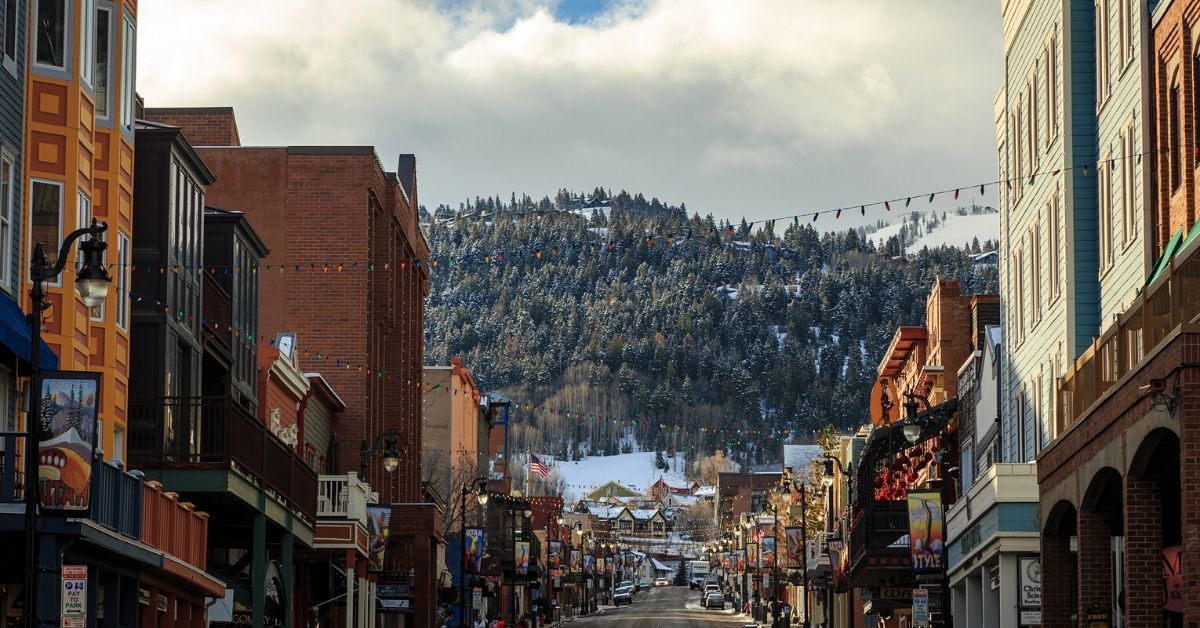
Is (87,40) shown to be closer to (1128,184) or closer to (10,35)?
(10,35)

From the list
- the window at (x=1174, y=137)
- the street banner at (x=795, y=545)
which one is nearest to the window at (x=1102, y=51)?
the window at (x=1174, y=137)

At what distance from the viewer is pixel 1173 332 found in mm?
21812

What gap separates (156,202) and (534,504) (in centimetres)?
12555

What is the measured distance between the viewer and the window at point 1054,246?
136ft

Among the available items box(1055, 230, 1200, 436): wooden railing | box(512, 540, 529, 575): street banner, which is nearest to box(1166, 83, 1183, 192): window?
box(1055, 230, 1200, 436): wooden railing

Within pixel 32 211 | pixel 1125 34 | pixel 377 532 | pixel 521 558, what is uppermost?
pixel 1125 34

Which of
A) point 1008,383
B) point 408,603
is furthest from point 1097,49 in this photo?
point 408,603

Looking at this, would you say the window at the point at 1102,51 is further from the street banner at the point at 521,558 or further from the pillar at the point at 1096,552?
the street banner at the point at 521,558

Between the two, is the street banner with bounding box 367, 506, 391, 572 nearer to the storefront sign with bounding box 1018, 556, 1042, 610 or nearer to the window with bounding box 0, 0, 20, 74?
the storefront sign with bounding box 1018, 556, 1042, 610

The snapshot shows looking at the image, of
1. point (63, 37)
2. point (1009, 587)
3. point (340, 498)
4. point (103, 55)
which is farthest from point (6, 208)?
point (340, 498)

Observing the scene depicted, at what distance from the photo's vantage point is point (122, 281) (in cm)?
3294

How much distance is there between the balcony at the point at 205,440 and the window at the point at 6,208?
8.18 m

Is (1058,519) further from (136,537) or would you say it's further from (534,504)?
(534,504)

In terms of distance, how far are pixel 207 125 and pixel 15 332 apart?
3799 cm
